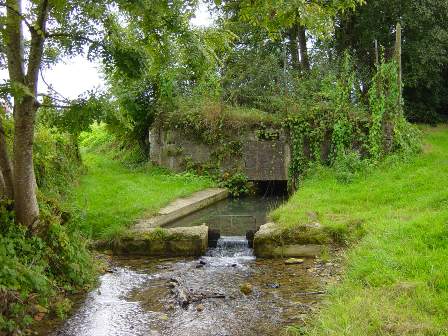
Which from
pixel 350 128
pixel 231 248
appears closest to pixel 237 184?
pixel 350 128

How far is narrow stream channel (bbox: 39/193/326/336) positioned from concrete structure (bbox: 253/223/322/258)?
0.26 meters

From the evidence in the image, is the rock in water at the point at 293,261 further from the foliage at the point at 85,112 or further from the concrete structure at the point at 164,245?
the foliage at the point at 85,112

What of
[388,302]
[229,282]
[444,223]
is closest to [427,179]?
[444,223]

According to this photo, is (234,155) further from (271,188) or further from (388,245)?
(388,245)

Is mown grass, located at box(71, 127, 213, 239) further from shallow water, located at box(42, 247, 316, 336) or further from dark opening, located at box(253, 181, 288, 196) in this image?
dark opening, located at box(253, 181, 288, 196)

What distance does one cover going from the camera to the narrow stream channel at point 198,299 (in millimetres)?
5637

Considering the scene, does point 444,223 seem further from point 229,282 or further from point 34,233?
point 34,233

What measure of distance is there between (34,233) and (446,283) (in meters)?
5.06

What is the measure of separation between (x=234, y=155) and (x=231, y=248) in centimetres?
681

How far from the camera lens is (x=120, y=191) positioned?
12609 millimetres

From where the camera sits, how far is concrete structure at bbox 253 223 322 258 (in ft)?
28.0

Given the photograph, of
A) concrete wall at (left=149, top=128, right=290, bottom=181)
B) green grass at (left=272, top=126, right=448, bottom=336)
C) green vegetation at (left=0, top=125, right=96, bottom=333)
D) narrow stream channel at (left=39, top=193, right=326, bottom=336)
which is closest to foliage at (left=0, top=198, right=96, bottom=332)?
green vegetation at (left=0, top=125, right=96, bottom=333)

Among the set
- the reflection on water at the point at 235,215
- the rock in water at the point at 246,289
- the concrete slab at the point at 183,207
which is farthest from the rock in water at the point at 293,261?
the concrete slab at the point at 183,207

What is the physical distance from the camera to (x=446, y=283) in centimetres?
529
